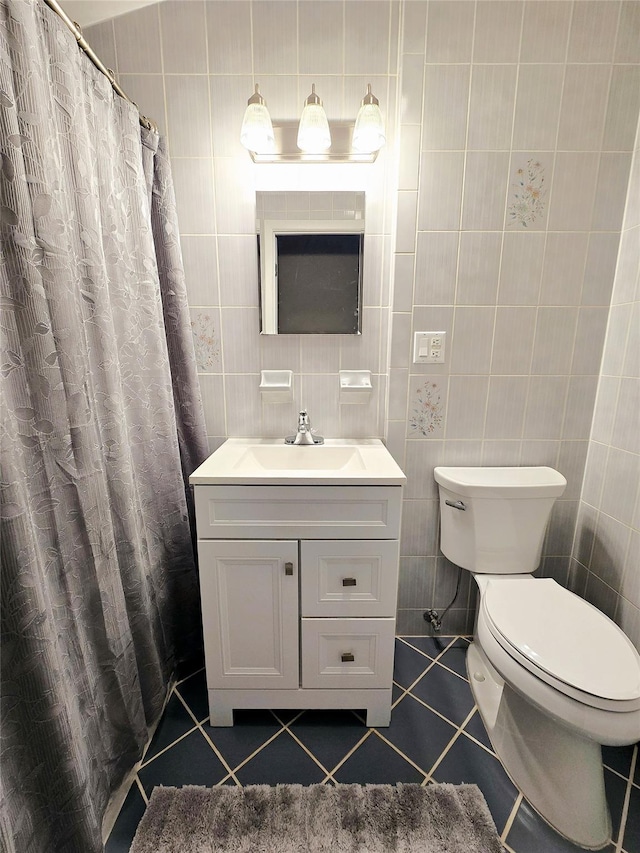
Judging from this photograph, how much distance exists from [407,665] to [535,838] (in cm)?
57

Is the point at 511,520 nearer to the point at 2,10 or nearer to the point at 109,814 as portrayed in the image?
the point at 109,814

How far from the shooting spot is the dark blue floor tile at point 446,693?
1268mm

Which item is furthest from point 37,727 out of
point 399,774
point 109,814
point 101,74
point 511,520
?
point 101,74

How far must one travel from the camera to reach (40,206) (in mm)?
720

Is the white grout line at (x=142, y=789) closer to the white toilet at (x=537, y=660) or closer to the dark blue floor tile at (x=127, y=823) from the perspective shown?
the dark blue floor tile at (x=127, y=823)

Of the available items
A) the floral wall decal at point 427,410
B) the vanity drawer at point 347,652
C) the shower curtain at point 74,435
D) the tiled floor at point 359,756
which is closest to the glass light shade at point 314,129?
the shower curtain at point 74,435

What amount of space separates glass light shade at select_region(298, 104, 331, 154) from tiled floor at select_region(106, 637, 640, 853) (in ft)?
6.23

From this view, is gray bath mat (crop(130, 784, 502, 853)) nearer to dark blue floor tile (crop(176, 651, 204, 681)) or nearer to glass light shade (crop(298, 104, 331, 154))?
dark blue floor tile (crop(176, 651, 204, 681))

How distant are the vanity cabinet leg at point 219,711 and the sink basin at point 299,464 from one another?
71 cm

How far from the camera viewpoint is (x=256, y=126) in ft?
3.91

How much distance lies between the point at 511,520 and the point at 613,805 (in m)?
0.77

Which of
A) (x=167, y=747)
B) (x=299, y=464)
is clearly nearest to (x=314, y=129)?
(x=299, y=464)

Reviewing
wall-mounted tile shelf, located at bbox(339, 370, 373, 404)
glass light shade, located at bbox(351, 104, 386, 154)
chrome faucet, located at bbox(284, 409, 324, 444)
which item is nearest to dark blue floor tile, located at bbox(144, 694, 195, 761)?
Result: chrome faucet, located at bbox(284, 409, 324, 444)

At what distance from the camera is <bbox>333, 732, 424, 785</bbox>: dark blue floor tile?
1064 mm
